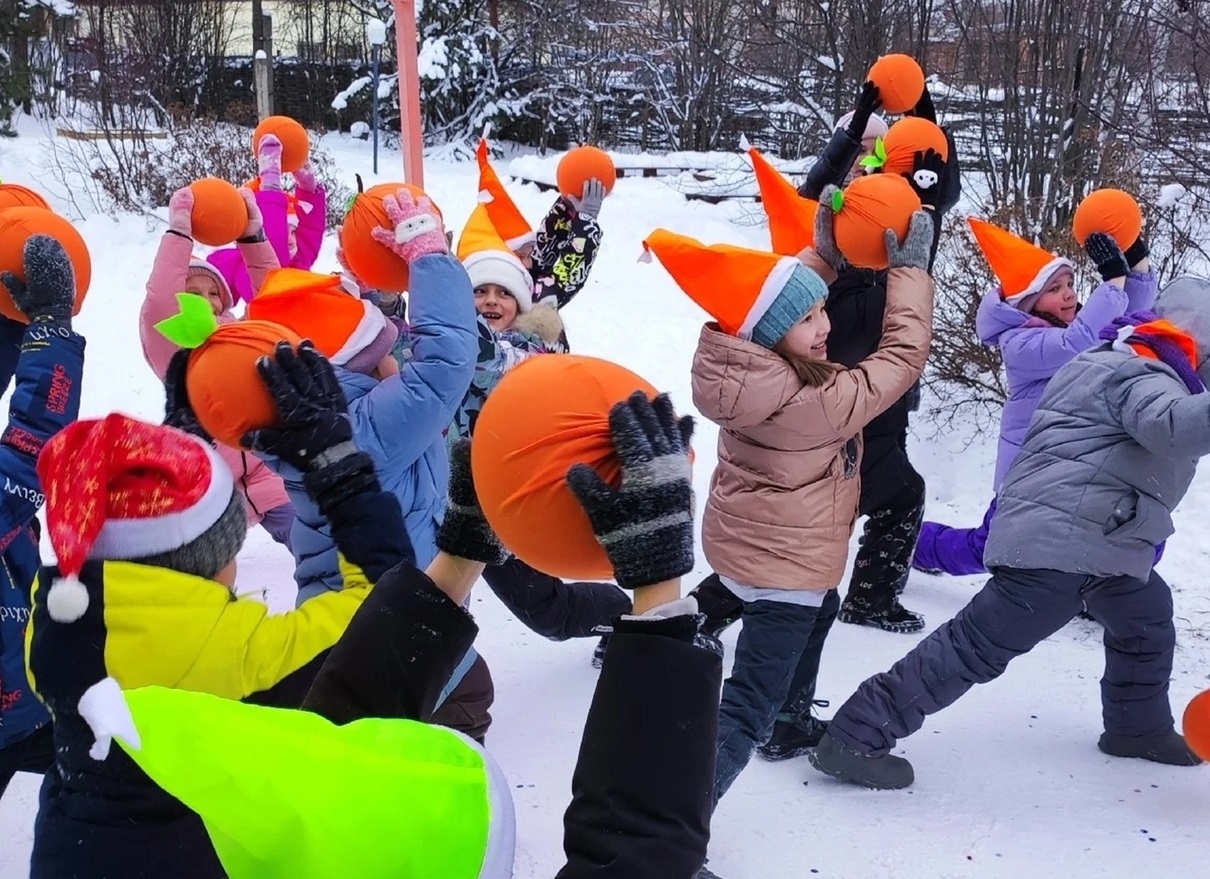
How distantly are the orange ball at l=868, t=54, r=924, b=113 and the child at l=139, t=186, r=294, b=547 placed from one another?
2598 mm

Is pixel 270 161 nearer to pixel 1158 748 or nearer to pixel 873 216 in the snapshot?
pixel 873 216

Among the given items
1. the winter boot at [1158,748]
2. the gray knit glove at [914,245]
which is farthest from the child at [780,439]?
the winter boot at [1158,748]

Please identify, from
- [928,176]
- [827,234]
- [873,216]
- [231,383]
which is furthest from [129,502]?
[928,176]

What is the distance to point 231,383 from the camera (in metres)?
1.86

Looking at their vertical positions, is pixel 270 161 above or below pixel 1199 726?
above

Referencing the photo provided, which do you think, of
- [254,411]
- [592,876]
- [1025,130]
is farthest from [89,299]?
[592,876]

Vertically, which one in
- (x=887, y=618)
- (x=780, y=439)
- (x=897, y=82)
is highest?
(x=897, y=82)

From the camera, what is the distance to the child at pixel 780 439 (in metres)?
2.85

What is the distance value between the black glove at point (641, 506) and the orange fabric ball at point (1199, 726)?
229 centimetres

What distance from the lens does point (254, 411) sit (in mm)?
1837

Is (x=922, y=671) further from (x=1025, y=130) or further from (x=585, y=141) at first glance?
(x=585, y=141)

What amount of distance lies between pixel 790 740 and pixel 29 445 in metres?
2.41

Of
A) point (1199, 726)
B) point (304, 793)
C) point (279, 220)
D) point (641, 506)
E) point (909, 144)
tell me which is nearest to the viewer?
point (304, 793)

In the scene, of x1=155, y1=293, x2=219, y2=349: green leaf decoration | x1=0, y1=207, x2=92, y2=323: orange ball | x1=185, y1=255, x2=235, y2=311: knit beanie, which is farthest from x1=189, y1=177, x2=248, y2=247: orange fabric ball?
x1=155, y1=293, x2=219, y2=349: green leaf decoration
